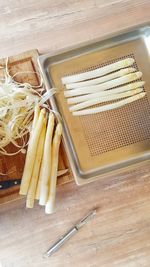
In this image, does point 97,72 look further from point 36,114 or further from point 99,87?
point 36,114

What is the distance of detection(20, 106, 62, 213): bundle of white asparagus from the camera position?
31.0 inches

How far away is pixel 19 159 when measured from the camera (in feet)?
2.69

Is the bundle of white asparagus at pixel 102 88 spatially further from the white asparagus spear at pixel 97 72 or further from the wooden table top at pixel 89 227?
the wooden table top at pixel 89 227

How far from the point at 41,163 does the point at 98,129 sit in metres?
0.16

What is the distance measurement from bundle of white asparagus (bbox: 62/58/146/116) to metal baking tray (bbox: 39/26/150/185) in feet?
0.05

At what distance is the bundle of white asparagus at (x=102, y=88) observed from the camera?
85 cm

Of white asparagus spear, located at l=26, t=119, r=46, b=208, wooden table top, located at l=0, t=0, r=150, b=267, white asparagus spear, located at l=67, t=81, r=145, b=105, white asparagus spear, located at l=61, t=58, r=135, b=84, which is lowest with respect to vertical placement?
wooden table top, located at l=0, t=0, r=150, b=267

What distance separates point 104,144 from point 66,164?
0.33 feet

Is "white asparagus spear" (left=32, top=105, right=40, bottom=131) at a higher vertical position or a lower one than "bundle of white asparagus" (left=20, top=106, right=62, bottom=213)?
higher

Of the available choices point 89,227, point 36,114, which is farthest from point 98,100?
point 89,227

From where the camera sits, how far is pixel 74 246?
0.88 meters

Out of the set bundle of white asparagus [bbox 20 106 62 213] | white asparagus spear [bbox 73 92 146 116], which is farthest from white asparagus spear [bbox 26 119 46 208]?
white asparagus spear [bbox 73 92 146 116]

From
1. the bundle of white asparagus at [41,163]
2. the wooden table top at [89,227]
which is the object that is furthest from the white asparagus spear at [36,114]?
the wooden table top at [89,227]

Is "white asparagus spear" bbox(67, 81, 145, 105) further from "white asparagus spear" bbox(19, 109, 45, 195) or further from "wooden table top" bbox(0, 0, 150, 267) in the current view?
"wooden table top" bbox(0, 0, 150, 267)
